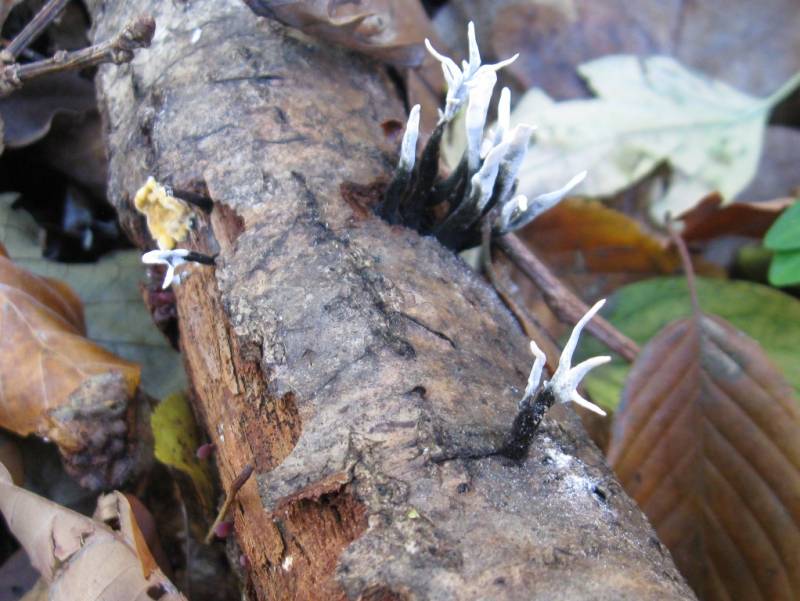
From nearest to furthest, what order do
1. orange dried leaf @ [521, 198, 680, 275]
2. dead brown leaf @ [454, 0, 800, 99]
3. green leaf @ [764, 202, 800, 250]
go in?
green leaf @ [764, 202, 800, 250]
orange dried leaf @ [521, 198, 680, 275]
dead brown leaf @ [454, 0, 800, 99]

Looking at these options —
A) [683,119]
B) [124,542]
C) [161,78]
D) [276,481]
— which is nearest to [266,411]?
[276,481]

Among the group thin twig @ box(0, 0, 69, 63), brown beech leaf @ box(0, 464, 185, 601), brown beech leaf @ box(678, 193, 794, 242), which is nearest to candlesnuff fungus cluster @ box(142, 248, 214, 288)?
brown beech leaf @ box(0, 464, 185, 601)

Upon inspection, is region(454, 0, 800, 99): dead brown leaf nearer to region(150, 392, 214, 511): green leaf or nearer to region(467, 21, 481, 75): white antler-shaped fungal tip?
region(467, 21, 481, 75): white antler-shaped fungal tip

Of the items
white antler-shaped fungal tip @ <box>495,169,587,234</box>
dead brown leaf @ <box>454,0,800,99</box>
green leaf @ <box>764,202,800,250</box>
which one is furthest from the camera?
dead brown leaf @ <box>454,0,800,99</box>

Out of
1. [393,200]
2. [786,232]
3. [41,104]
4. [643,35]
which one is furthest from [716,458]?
[41,104]

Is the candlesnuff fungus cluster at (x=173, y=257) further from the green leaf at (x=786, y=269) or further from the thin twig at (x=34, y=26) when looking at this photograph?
the green leaf at (x=786, y=269)

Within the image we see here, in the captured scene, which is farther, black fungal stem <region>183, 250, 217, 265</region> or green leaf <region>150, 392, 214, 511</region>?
green leaf <region>150, 392, 214, 511</region>

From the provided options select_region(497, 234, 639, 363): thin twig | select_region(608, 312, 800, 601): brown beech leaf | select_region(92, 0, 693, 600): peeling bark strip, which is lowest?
select_region(608, 312, 800, 601): brown beech leaf

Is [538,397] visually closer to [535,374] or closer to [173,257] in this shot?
[535,374]
